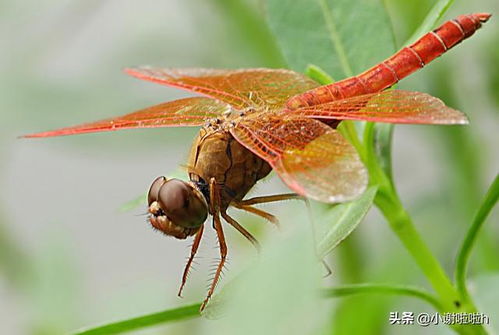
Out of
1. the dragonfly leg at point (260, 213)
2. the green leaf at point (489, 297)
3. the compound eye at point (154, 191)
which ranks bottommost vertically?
the green leaf at point (489, 297)

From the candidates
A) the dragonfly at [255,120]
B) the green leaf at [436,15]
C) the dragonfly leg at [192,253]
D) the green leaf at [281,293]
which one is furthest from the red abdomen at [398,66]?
the green leaf at [281,293]

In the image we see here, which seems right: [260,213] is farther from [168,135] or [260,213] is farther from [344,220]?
[168,135]

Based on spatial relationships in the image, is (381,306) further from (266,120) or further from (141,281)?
(141,281)

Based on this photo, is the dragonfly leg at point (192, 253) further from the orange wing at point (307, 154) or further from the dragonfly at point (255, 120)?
the orange wing at point (307, 154)

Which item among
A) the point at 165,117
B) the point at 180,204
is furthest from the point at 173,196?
the point at 165,117

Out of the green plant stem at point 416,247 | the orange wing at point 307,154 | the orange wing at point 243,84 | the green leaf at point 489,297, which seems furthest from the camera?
the orange wing at point 243,84

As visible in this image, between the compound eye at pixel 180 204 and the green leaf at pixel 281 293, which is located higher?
the green leaf at pixel 281 293

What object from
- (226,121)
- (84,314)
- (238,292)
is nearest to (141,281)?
(84,314)
